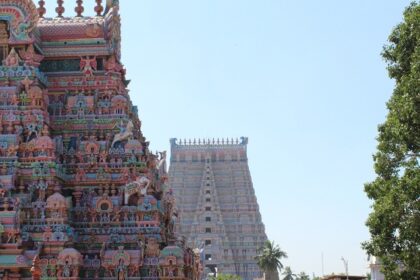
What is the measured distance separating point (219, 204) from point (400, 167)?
77.9 meters

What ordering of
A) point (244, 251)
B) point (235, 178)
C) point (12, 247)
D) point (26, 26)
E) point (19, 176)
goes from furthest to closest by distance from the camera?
1. point (235, 178)
2. point (244, 251)
3. point (26, 26)
4. point (19, 176)
5. point (12, 247)

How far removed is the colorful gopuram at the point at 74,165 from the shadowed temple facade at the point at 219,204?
59.5 m

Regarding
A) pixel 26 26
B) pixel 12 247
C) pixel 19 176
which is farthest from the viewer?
pixel 26 26

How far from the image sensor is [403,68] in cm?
2308

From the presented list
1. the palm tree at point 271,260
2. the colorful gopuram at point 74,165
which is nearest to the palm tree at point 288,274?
the palm tree at point 271,260

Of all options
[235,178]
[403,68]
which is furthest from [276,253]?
[403,68]

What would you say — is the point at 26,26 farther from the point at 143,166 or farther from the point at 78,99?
the point at 143,166

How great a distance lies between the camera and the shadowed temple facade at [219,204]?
95688 millimetres

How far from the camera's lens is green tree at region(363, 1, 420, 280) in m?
21.8

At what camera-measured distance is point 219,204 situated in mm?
100375

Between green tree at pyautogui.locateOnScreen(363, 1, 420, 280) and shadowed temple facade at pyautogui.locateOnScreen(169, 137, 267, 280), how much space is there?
68.8 meters

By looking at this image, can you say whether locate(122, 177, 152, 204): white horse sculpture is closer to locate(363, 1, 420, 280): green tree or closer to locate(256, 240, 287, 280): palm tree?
locate(363, 1, 420, 280): green tree

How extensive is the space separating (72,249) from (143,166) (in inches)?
187

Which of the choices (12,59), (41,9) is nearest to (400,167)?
(12,59)
